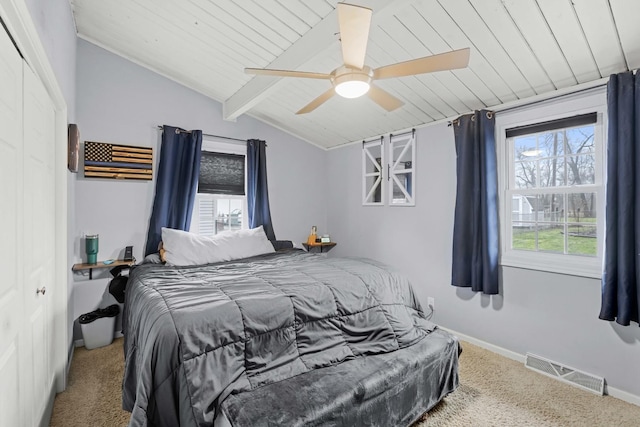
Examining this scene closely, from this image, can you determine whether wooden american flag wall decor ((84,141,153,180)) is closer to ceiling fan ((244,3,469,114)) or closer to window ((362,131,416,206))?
ceiling fan ((244,3,469,114))

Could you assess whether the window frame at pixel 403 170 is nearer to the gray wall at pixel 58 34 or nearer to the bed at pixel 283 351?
the bed at pixel 283 351

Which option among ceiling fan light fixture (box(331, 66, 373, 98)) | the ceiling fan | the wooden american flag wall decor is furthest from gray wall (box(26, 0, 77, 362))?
ceiling fan light fixture (box(331, 66, 373, 98))

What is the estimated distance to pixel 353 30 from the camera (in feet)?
5.14

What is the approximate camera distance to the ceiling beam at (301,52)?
83.0 inches

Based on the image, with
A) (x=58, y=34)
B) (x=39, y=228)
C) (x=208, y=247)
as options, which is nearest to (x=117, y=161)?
(x=208, y=247)

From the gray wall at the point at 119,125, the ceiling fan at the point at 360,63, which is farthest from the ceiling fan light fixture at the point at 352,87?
the gray wall at the point at 119,125

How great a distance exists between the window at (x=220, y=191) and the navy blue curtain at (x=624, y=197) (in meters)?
3.54

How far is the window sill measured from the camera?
2375 millimetres

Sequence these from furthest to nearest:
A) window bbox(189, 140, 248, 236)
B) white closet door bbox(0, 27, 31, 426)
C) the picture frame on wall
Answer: window bbox(189, 140, 248, 236)
the picture frame on wall
white closet door bbox(0, 27, 31, 426)

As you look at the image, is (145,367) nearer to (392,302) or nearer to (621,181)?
(392,302)

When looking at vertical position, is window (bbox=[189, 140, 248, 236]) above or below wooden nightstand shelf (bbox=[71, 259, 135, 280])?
above

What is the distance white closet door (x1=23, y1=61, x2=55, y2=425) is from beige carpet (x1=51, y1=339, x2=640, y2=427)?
0.26 metres

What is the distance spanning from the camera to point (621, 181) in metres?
2.10

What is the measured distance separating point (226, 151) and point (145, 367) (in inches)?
117
